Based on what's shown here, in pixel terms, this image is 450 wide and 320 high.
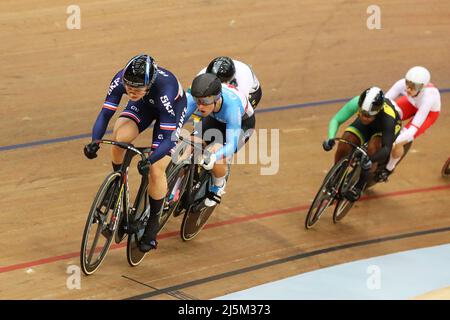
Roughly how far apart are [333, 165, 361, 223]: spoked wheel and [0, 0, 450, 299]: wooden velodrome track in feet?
0.36

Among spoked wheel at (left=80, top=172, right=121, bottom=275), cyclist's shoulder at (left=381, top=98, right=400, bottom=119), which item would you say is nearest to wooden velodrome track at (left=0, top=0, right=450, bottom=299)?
spoked wheel at (left=80, top=172, right=121, bottom=275)

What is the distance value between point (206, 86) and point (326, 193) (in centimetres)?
136

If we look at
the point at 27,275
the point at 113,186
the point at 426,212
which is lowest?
the point at 426,212

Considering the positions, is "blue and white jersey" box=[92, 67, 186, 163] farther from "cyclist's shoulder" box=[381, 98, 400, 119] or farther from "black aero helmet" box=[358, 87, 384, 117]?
"cyclist's shoulder" box=[381, 98, 400, 119]

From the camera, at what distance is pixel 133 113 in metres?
4.98

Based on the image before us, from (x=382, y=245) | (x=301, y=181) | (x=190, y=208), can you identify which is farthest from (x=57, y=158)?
(x=382, y=245)

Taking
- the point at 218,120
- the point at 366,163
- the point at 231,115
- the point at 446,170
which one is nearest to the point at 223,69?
the point at 218,120

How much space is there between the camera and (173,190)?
17.3 ft

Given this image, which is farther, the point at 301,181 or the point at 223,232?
the point at 301,181

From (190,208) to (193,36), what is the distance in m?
3.53

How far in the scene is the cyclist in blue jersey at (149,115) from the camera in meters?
4.58

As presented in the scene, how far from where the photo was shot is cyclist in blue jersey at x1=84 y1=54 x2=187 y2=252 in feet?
15.0

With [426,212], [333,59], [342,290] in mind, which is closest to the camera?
[342,290]

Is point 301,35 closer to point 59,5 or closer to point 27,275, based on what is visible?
point 59,5
